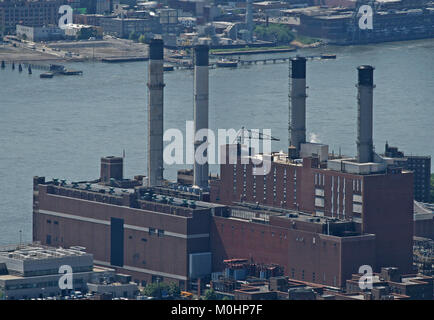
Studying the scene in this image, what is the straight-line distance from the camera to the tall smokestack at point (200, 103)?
7662cm

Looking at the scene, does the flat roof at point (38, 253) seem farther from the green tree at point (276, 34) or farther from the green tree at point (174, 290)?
the green tree at point (276, 34)

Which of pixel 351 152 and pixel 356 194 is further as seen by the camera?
pixel 351 152

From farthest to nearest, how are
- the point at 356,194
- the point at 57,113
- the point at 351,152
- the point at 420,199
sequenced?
the point at 57,113 → the point at 351,152 → the point at 420,199 → the point at 356,194

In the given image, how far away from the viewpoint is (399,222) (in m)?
66.6

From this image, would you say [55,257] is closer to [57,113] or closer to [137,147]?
[137,147]

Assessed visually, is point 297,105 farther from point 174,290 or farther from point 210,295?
point 210,295

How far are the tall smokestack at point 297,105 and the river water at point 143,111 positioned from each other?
1249cm

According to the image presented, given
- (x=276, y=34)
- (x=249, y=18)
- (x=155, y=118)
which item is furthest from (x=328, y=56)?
(x=155, y=118)

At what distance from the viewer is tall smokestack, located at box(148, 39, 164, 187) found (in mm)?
77688

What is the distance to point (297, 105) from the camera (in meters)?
74.2

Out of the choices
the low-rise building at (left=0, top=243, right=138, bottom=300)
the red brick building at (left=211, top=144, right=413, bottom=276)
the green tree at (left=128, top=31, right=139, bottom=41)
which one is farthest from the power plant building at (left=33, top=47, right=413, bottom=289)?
the green tree at (left=128, top=31, right=139, bottom=41)

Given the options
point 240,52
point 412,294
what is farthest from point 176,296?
point 240,52

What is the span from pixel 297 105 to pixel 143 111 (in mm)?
40834
